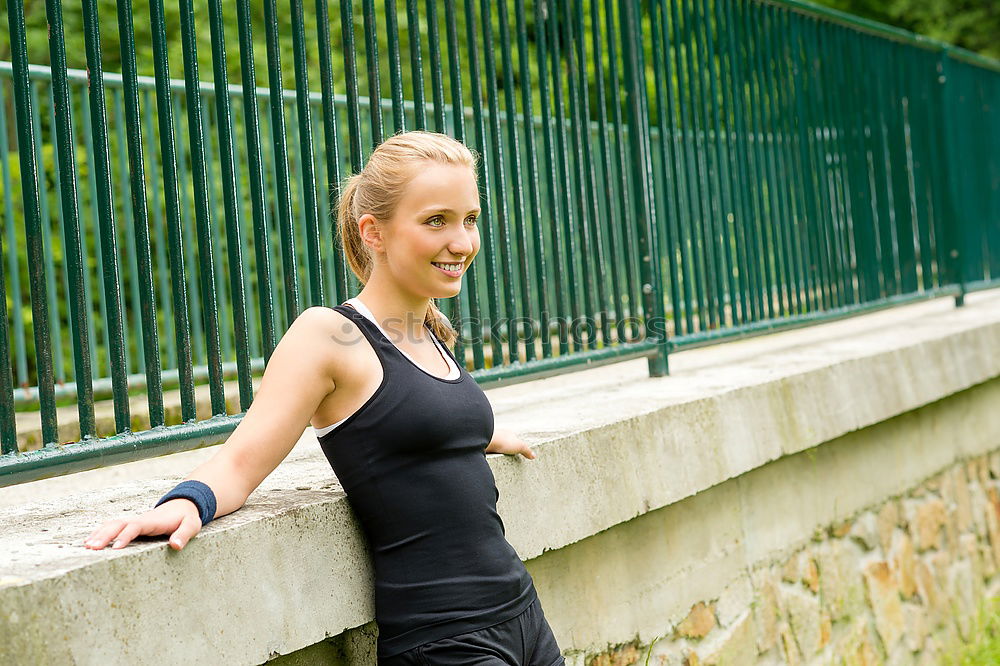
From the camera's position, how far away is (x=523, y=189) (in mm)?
4340

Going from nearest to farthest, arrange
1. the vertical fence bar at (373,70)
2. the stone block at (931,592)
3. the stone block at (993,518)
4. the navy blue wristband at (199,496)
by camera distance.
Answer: the navy blue wristband at (199,496), the vertical fence bar at (373,70), the stone block at (931,592), the stone block at (993,518)

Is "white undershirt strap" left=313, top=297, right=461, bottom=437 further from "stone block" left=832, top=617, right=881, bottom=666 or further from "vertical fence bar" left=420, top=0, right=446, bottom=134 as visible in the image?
"stone block" left=832, top=617, right=881, bottom=666

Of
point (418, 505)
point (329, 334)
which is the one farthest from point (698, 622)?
point (329, 334)

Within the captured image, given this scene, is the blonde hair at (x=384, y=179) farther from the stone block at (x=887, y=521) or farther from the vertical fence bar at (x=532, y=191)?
the stone block at (x=887, y=521)

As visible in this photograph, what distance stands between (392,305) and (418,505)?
15.2 inches

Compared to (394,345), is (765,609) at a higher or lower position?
lower

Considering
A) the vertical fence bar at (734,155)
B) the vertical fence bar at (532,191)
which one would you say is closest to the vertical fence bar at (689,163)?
the vertical fence bar at (734,155)

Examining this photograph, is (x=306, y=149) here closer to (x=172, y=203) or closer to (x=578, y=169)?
(x=172, y=203)

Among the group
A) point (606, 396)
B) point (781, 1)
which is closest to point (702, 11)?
point (781, 1)

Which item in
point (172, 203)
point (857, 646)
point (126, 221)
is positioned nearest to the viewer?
point (172, 203)

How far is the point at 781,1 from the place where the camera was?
4395 mm

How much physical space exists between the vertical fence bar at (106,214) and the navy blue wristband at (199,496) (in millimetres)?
486

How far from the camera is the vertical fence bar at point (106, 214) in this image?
204 centimetres

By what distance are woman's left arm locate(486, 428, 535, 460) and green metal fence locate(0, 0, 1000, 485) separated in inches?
21.6
